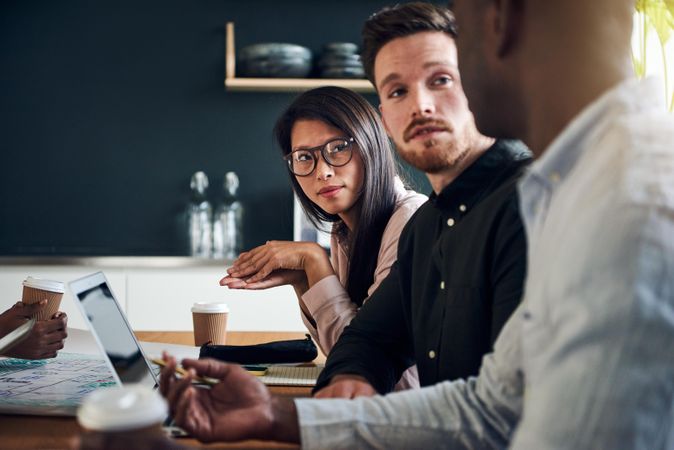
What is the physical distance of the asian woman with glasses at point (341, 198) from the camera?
6.60 feet

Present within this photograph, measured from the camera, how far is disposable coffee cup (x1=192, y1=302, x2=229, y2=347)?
189 cm

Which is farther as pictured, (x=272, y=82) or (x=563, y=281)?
(x=272, y=82)

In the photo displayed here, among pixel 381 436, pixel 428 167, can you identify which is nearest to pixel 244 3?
pixel 428 167

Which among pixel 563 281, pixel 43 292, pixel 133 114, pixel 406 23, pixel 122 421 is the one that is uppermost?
pixel 406 23

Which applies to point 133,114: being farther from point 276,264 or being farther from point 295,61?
point 276,264

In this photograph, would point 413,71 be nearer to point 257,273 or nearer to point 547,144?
point 257,273

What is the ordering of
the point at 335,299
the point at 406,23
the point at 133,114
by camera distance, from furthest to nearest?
the point at 133,114, the point at 335,299, the point at 406,23

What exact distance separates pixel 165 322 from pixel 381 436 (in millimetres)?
2645

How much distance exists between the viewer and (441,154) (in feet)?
4.95

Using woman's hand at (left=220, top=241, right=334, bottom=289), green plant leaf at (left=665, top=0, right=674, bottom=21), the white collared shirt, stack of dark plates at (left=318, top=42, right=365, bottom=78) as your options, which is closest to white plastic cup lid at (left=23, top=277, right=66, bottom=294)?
woman's hand at (left=220, top=241, right=334, bottom=289)

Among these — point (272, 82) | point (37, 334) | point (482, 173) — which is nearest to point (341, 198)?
point (482, 173)

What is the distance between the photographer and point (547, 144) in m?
0.81

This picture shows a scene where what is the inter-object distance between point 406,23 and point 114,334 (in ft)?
3.00

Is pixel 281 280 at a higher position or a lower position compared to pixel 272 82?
lower
